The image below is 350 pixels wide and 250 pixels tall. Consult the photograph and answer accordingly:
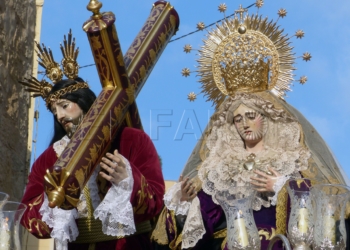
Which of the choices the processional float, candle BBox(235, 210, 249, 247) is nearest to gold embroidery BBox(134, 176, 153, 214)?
the processional float

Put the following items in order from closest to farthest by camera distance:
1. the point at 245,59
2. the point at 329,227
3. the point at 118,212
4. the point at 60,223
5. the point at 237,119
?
the point at 329,227, the point at 118,212, the point at 60,223, the point at 237,119, the point at 245,59

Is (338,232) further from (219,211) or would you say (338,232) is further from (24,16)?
(24,16)

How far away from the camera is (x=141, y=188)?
227 inches

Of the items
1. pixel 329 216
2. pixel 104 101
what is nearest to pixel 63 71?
pixel 104 101

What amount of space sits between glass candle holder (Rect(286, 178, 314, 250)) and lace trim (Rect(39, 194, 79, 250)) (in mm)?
1257

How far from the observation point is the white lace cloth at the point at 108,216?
5.68 metres

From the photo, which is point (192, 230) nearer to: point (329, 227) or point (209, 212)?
point (209, 212)

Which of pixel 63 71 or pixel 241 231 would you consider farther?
pixel 63 71

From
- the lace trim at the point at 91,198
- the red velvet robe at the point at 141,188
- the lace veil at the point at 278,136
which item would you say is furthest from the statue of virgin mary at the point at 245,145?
the lace trim at the point at 91,198

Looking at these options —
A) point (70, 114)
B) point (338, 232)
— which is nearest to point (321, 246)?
point (338, 232)

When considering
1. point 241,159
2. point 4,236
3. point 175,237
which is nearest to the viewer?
point 4,236

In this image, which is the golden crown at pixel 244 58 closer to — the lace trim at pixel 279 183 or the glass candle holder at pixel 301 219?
the lace trim at pixel 279 183

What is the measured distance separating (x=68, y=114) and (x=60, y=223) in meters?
0.72

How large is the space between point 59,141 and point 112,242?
28.8 inches
